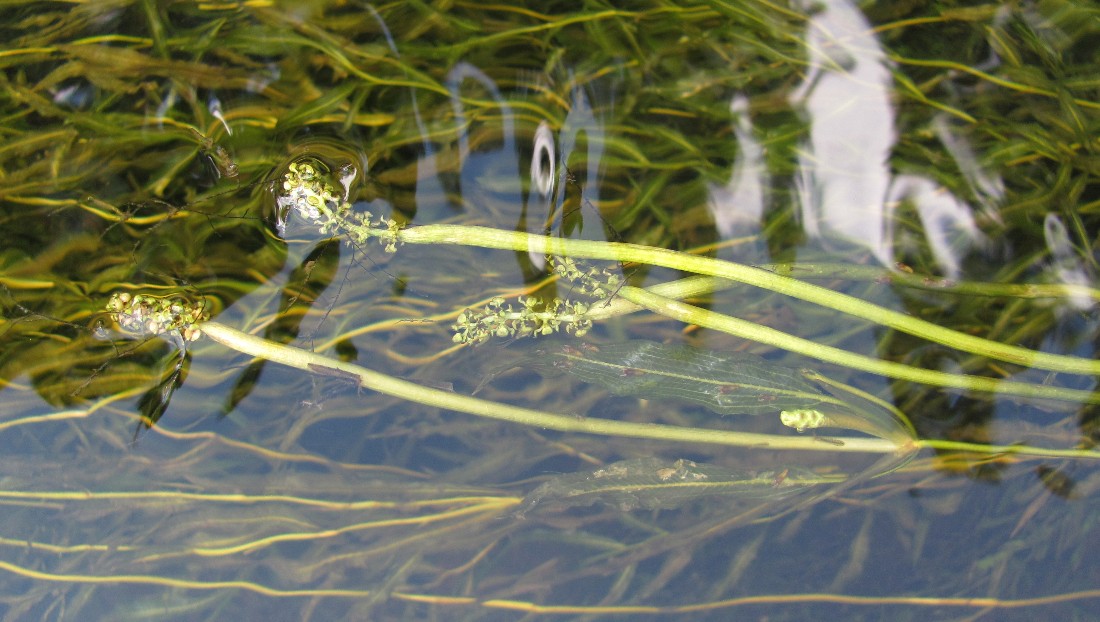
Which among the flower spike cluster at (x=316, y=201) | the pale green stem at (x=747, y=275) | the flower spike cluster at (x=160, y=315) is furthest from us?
the flower spike cluster at (x=160, y=315)

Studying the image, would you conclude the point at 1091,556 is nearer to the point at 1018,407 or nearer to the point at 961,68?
the point at 1018,407

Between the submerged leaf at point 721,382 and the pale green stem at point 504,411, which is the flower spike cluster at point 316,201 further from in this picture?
the submerged leaf at point 721,382

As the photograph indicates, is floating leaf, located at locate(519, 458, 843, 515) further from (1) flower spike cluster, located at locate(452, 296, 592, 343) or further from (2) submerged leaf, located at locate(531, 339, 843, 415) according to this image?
(1) flower spike cluster, located at locate(452, 296, 592, 343)

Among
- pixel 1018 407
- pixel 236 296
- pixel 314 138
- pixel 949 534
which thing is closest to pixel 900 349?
pixel 1018 407

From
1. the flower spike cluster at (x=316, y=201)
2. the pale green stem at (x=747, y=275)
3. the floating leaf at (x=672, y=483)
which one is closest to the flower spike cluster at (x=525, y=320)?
the pale green stem at (x=747, y=275)

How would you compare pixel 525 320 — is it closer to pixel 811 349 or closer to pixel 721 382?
pixel 721 382

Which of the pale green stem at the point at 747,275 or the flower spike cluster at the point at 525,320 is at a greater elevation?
the pale green stem at the point at 747,275
